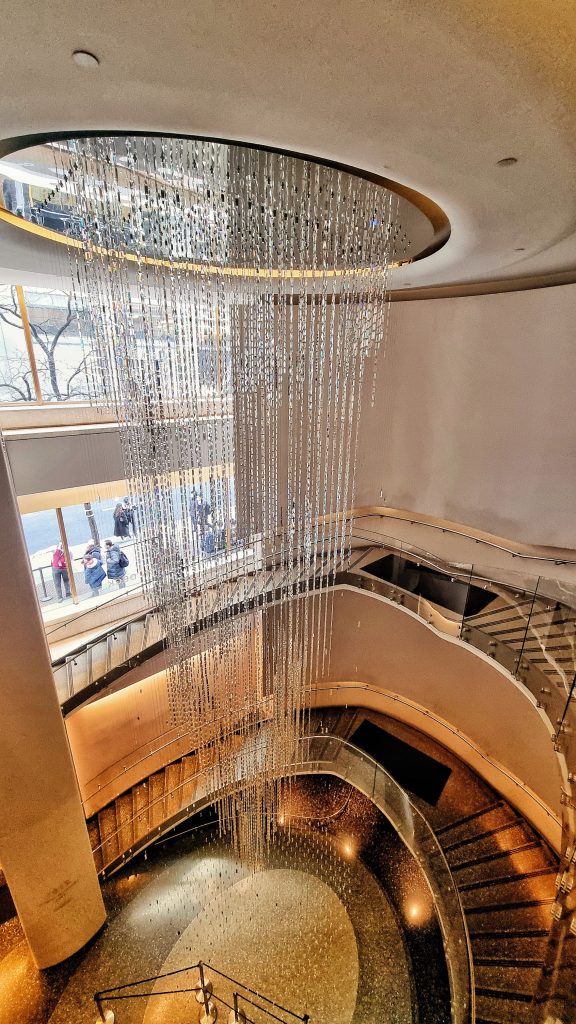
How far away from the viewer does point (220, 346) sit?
5.44 metres

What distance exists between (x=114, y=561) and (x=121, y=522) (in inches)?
28.5

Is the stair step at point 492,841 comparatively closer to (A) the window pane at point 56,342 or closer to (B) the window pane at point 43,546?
(B) the window pane at point 43,546

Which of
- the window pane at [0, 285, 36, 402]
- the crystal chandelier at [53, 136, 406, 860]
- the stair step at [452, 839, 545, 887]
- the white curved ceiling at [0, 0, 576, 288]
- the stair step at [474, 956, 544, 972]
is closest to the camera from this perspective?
the white curved ceiling at [0, 0, 576, 288]

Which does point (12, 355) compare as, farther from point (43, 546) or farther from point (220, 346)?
point (220, 346)

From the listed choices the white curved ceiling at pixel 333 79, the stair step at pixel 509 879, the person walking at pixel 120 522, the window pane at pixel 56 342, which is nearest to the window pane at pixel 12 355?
the window pane at pixel 56 342

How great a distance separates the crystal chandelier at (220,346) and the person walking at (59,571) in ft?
7.35

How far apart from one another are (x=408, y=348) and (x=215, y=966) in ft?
32.3

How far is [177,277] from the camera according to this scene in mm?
4852

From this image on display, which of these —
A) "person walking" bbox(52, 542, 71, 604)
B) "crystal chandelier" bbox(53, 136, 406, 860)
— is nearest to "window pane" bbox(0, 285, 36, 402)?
"crystal chandelier" bbox(53, 136, 406, 860)

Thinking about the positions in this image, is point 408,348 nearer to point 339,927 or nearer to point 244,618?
point 244,618

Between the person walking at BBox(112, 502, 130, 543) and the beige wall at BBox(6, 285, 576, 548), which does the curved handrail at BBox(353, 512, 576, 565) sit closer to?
the beige wall at BBox(6, 285, 576, 548)

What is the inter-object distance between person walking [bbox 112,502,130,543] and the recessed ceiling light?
6787 millimetres

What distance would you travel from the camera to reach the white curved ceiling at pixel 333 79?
1745mm

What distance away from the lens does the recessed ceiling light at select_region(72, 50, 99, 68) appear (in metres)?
1.95
